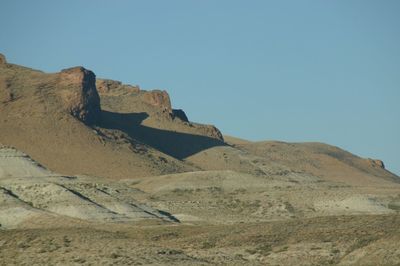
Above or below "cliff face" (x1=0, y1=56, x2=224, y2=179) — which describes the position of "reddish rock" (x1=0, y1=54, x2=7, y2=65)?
above

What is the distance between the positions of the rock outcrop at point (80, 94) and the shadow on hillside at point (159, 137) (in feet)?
22.1

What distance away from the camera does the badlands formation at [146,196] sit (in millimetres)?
53125

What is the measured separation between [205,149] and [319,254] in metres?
130

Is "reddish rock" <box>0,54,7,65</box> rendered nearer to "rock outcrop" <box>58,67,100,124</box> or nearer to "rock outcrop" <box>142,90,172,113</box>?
"rock outcrop" <box>58,67,100,124</box>

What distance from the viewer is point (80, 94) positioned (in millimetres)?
159500

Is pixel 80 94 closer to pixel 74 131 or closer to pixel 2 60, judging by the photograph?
pixel 74 131

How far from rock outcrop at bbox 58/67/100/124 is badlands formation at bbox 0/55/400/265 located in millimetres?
193

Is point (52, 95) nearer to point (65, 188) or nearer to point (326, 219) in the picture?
point (65, 188)

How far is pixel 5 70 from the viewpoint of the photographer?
166375 millimetres

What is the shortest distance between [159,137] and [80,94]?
2668 cm

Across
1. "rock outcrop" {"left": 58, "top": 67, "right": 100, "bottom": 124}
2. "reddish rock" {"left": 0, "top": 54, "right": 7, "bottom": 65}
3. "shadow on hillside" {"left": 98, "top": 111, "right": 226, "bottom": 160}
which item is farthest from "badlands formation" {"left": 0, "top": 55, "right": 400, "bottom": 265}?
"reddish rock" {"left": 0, "top": 54, "right": 7, "bottom": 65}

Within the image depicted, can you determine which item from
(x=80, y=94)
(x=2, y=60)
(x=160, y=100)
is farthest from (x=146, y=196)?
(x=160, y=100)

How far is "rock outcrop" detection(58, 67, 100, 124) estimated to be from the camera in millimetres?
157750

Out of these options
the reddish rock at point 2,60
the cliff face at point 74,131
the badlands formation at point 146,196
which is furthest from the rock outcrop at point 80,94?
the reddish rock at point 2,60
